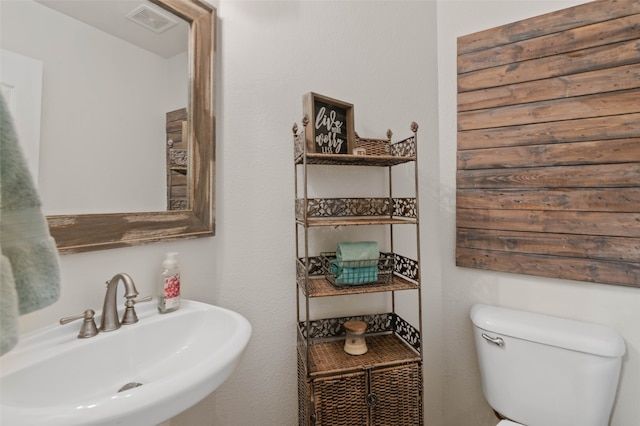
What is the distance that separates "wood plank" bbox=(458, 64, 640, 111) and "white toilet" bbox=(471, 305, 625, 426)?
0.91m

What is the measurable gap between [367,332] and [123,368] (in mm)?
942

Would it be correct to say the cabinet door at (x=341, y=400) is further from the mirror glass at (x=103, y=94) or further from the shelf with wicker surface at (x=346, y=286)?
the mirror glass at (x=103, y=94)

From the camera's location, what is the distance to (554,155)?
47.4 inches

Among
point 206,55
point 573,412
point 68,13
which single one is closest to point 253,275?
point 206,55

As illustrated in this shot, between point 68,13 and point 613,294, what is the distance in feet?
6.69

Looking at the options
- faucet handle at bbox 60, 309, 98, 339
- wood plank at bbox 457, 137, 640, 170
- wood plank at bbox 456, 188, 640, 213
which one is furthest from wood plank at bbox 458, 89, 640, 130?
faucet handle at bbox 60, 309, 98, 339

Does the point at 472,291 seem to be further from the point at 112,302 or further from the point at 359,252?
the point at 112,302

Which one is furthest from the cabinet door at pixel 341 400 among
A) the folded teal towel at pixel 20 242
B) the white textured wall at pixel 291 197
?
the folded teal towel at pixel 20 242

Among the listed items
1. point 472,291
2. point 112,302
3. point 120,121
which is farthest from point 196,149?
point 472,291

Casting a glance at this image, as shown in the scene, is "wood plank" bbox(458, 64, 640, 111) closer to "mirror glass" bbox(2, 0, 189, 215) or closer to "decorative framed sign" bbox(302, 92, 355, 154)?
"decorative framed sign" bbox(302, 92, 355, 154)

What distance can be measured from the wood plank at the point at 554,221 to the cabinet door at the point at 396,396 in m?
0.71

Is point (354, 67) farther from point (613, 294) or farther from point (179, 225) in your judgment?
point (613, 294)

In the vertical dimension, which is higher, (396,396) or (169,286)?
(169,286)

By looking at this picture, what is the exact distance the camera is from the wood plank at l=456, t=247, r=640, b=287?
3.59ft
